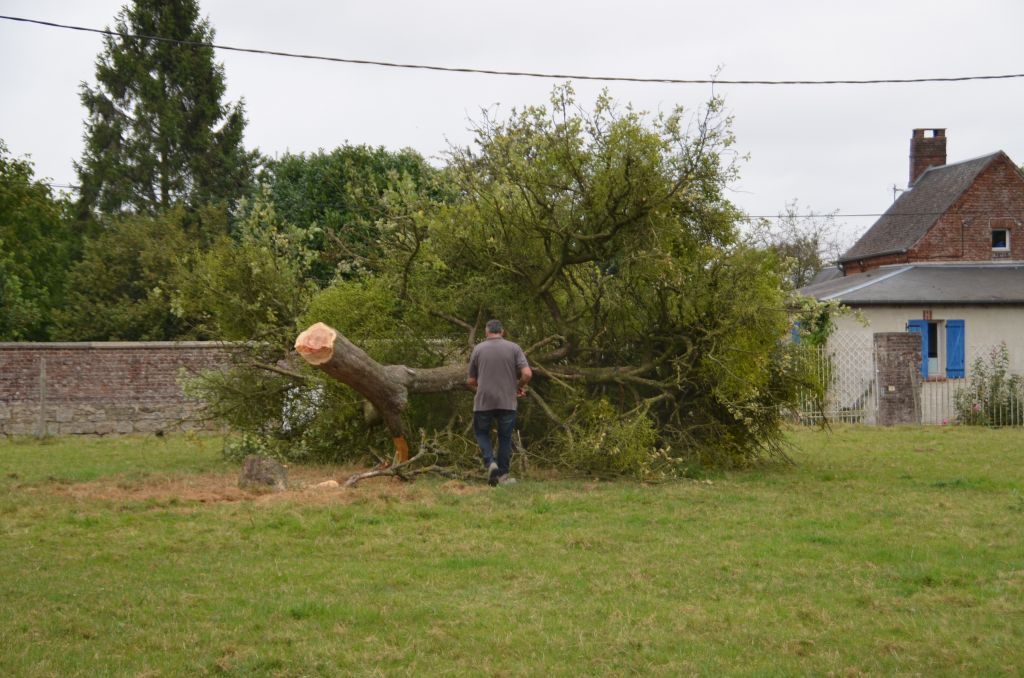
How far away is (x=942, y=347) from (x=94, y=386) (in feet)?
69.1

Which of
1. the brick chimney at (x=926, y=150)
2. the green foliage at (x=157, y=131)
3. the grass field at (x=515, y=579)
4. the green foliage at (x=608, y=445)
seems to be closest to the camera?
the grass field at (x=515, y=579)

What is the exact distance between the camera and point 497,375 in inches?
459

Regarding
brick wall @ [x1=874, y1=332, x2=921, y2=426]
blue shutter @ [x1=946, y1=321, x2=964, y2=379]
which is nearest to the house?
blue shutter @ [x1=946, y1=321, x2=964, y2=379]

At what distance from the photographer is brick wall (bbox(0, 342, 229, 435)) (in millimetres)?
21266

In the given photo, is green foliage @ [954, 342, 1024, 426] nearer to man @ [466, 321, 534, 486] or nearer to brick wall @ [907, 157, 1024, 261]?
brick wall @ [907, 157, 1024, 261]

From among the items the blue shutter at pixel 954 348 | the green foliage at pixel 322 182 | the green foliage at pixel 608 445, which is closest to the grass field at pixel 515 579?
the green foliage at pixel 608 445

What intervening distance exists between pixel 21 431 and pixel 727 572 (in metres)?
17.7

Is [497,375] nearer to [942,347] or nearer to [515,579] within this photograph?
[515,579]

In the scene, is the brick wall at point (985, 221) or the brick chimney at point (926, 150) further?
the brick chimney at point (926, 150)

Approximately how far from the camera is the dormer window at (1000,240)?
33125 mm

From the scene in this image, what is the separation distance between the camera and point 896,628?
18.7 ft

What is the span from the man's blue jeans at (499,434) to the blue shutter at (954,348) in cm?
2094

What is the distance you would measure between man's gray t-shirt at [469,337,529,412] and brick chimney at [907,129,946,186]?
30.3m

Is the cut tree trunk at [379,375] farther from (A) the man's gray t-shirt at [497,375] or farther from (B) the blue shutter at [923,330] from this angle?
(B) the blue shutter at [923,330]
